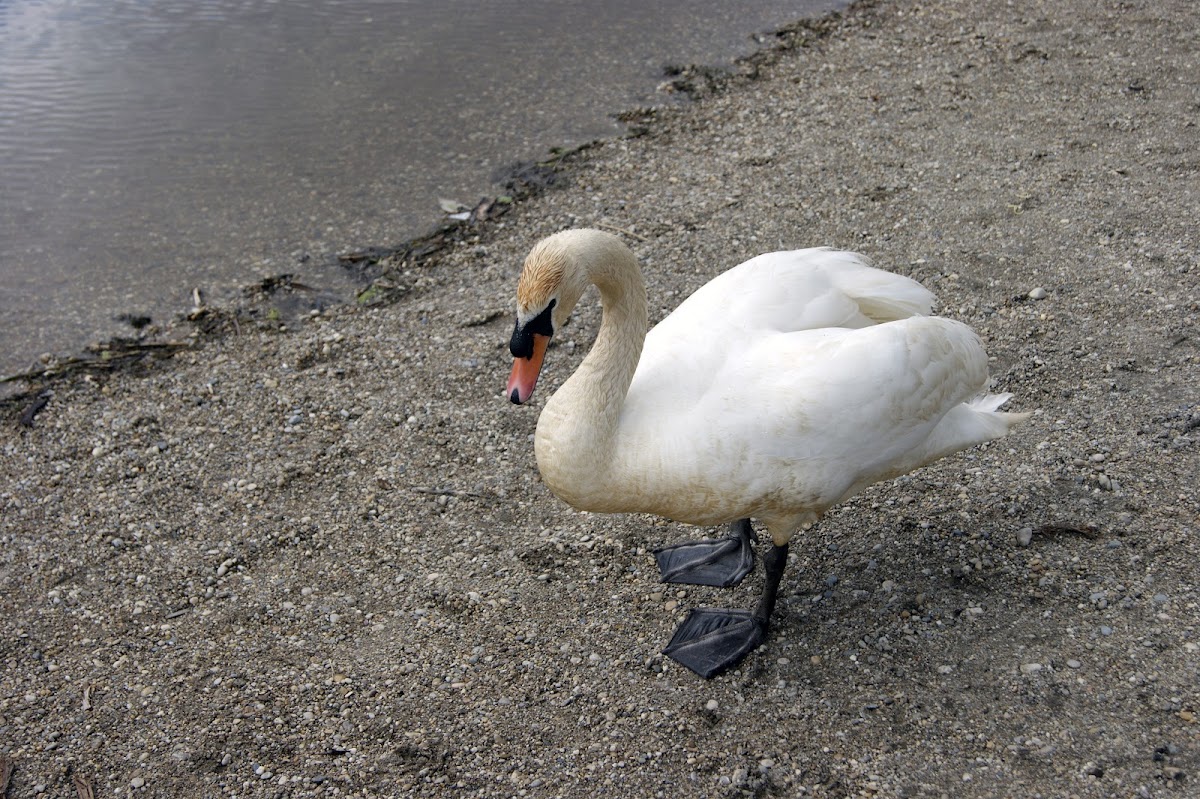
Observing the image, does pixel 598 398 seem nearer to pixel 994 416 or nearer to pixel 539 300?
pixel 539 300

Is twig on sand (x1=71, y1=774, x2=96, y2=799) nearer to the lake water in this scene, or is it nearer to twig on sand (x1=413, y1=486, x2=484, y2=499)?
twig on sand (x1=413, y1=486, x2=484, y2=499)

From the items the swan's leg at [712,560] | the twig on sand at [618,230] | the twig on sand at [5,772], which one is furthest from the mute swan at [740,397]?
the twig on sand at [618,230]

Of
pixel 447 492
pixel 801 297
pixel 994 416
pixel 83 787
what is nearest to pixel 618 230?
pixel 447 492

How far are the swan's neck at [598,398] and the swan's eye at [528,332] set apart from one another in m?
0.22

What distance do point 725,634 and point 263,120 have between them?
699 cm

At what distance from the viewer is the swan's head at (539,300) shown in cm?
345

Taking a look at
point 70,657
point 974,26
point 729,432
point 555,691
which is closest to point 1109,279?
point 729,432

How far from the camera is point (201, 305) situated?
6746 millimetres

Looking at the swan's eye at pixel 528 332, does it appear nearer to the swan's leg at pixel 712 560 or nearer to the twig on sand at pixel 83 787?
the swan's leg at pixel 712 560

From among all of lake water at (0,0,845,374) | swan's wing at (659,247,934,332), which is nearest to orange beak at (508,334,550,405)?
swan's wing at (659,247,934,332)

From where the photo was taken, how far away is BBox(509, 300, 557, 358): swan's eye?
3498mm

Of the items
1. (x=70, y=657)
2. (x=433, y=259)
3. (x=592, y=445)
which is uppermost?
(x=592, y=445)

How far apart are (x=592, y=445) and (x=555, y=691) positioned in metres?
0.99

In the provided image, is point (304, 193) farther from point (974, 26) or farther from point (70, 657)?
point (974, 26)
